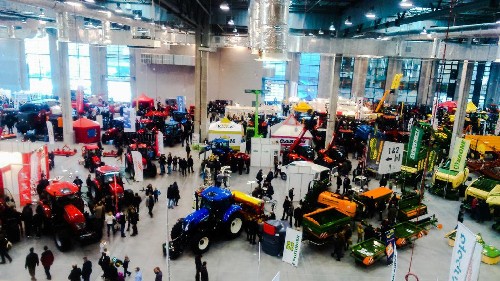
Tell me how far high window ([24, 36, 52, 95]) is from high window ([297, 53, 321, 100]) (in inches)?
986

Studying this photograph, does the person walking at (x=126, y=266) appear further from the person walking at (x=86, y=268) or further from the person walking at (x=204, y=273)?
the person walking at (x=204, y=273)

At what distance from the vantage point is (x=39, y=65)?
36.8 meters

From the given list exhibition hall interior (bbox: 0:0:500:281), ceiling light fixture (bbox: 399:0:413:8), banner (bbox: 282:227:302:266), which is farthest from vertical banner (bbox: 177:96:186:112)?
banner (bbox: 282:227:302:266)

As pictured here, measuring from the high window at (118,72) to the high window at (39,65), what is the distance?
19.0ft

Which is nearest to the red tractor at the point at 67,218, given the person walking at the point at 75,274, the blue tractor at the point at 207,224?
the person walking at the point at 75,274

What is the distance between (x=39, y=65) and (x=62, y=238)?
107ft

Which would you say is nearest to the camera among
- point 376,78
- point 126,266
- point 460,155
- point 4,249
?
point 126,266

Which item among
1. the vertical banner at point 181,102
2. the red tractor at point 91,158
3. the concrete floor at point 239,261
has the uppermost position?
the vertical banner at point 181,102

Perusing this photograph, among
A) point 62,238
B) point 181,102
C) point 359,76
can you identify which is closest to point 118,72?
point 181,102

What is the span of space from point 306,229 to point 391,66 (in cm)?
2872

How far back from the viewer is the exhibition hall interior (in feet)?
31.6

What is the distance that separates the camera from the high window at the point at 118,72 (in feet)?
121

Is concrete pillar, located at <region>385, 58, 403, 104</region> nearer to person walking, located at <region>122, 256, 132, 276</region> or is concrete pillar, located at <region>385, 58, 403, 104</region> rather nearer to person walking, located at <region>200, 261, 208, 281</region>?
person walking, located at <region>200, 261, 208, 281</region>

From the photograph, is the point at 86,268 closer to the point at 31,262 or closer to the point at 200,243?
the point at 31,262
